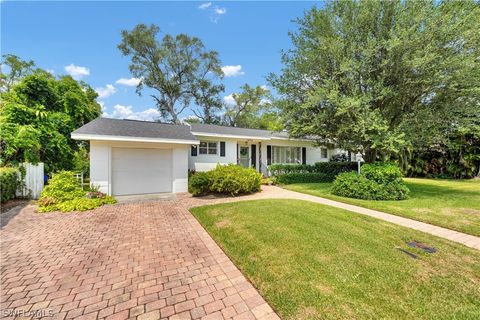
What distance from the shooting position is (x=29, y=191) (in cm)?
930

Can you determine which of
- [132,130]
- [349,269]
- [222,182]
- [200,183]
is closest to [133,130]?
[132,130]

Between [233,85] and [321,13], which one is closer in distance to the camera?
[321,13]

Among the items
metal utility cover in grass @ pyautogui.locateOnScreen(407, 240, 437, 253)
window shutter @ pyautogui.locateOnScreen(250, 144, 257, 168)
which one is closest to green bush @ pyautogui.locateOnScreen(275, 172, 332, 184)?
window shutter @ pyautogui.locateOnScreen(250, 144, 257, 168)

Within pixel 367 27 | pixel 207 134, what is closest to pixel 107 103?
pixel 207 134

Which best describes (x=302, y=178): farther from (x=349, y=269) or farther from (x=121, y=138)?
(x=349, y=269)

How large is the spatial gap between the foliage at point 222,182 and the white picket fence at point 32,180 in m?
6.74

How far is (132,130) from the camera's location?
10445 millimetres

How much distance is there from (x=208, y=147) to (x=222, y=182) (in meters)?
4.89

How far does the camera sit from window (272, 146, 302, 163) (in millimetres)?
16750

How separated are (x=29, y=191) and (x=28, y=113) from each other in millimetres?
4384

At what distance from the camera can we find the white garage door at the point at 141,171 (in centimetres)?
1006

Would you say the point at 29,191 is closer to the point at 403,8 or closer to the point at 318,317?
the point at 318,317

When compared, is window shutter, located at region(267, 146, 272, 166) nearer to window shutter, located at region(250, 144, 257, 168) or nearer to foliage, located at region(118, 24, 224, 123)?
window shutter, located at region(250, 144, 257, 168)

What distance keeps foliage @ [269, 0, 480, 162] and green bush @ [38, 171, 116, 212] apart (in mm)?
10149
